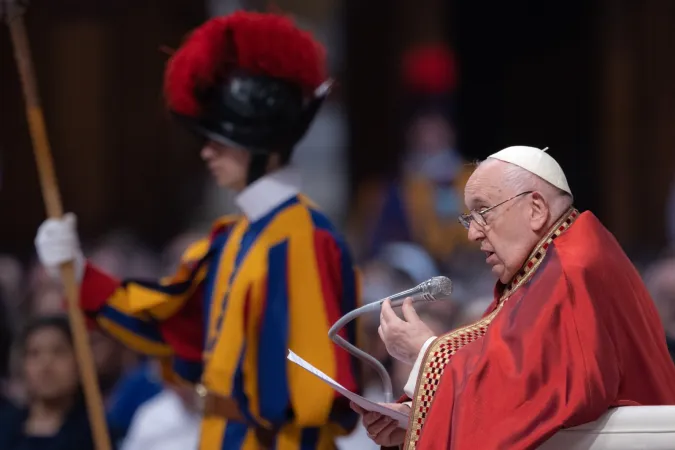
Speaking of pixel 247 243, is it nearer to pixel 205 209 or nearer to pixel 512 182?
pixel 512 182

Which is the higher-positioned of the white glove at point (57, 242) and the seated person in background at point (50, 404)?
the white glove at point (57, 242)

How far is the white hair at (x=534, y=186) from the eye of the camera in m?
3.35

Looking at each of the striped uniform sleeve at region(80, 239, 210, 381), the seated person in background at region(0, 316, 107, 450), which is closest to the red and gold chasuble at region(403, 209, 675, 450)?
the striped uniform sleeve at region(80, 239, 210, 381)

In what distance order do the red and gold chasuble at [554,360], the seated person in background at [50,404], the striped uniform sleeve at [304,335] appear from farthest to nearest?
the seated person in background at [50,404] → the striped uniform sleeve at [304,335] → the red and gold chasuble at [554,360]

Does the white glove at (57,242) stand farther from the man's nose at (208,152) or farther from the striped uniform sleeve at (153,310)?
the man's nose at (208,152)

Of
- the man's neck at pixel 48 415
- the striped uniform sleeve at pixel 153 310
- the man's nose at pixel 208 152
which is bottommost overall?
the man's neck at pixel 48 415

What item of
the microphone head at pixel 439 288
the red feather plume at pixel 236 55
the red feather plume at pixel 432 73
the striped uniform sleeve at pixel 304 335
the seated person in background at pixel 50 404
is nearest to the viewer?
the microphone head at pixel 439 288

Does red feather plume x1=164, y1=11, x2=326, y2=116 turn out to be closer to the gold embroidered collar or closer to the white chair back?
the gold embroidered collar

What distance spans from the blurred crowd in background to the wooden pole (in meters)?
0.36

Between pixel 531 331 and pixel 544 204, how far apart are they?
335mm

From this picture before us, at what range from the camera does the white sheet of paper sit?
11.1ft

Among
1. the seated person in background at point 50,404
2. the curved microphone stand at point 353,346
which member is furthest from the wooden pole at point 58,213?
the curved microphone stand at point 353,346

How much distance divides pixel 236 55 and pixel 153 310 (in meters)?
0.88

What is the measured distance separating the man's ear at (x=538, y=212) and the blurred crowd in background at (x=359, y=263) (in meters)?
0.32
